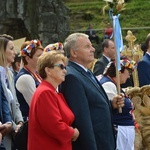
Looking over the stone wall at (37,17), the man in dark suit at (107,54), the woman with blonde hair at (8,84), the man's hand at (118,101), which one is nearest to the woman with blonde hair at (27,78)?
the woman with blonde hair at (8,84)

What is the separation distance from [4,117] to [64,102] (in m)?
0.70

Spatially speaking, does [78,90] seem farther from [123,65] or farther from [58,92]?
[123,65]

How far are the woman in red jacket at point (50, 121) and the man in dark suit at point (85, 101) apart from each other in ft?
0.41

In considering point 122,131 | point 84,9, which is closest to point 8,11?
point 84,9

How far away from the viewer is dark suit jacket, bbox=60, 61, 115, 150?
15.3ft

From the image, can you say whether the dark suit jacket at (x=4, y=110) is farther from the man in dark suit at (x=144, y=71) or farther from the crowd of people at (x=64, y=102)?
the man in dark suit at (x=144, y=71)

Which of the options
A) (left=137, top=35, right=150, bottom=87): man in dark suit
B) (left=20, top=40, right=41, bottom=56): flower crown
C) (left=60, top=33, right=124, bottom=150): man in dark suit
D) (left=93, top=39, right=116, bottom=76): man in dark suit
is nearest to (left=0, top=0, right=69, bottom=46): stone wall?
(left=93, top=39, right=116, bottom=76): man in dark suit

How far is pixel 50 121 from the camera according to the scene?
4.35 metres

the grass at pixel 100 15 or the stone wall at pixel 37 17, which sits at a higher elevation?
the stone wall at pixel 37 17

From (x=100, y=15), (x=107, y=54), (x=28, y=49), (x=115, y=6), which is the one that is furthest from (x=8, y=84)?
(x=100, y=15)

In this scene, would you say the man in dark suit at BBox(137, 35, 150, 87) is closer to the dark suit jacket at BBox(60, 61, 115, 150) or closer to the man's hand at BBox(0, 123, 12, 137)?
the dark suit jacket at BBox(60, 61, 115, 150)

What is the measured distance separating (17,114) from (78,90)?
0.82 m

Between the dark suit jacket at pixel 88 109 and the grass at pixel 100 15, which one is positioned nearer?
the dark suit jacket at pixel 88 109

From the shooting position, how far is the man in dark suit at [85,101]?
467cm
